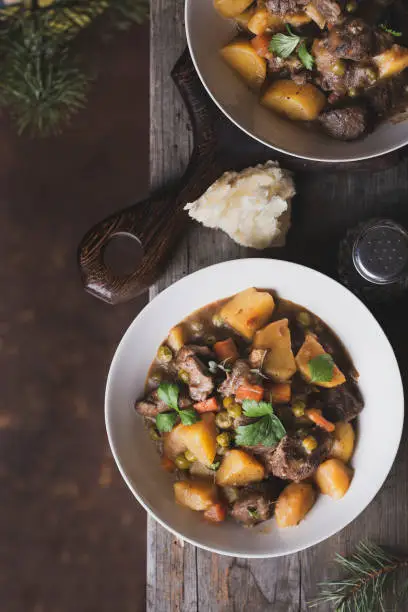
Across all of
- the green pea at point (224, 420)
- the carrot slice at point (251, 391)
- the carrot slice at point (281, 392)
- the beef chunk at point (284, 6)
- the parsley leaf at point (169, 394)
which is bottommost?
the green pea at point (224, 420)

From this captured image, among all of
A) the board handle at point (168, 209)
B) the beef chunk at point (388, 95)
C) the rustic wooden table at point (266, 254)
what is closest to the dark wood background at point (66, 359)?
the rustic wooden table at point (266, 254)

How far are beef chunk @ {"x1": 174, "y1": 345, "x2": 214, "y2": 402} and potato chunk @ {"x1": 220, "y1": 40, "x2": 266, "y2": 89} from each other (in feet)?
3.19

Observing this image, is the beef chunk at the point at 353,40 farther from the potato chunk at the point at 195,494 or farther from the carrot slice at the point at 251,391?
the potato chunk at the point at 195,494

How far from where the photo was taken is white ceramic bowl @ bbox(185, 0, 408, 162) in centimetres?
246

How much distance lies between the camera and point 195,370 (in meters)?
2.55

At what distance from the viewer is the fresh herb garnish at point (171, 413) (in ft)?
8.44

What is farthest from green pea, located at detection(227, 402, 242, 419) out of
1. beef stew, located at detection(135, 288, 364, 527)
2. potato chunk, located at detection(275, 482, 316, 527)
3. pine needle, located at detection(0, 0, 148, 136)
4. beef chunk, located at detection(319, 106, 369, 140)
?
pine needle, located at detection(0, 0, 148, 136)

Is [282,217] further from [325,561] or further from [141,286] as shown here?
[325,561]

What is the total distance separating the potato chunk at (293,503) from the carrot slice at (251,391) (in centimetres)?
39

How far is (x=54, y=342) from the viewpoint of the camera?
389 cm

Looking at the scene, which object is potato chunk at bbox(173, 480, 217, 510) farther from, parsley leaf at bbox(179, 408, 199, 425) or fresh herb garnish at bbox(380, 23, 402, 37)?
fresh herb garnish at bbox(380, 23, 402, 37)

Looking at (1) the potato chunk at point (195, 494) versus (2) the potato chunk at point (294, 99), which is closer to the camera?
(2) the potato chunk at point (294, 99)

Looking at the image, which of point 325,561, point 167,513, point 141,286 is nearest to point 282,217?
point 141,286

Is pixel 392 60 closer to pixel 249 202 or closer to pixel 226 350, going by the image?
pixel 249 202
